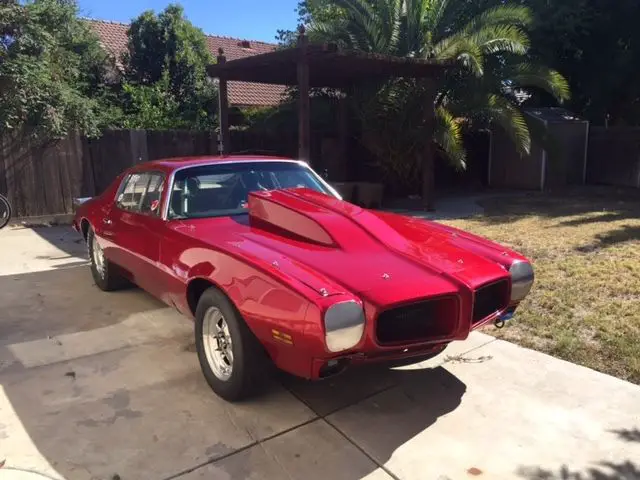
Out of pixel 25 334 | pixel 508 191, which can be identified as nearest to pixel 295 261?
pixel 25 334

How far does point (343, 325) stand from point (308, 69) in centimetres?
829

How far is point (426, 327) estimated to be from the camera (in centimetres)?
315

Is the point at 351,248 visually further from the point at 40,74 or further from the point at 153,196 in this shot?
the point at 40,74

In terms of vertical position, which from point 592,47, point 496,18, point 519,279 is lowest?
point 519,279

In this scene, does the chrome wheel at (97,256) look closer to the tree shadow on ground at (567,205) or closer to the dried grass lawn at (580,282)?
the dried grass lawn at (580,282)

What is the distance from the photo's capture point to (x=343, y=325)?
275 centimetres

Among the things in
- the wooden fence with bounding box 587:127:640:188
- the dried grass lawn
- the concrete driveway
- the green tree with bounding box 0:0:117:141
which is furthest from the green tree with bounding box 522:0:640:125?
the concrete driveway

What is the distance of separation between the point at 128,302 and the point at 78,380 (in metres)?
1.76

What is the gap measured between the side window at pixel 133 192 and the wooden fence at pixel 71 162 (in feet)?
21.3

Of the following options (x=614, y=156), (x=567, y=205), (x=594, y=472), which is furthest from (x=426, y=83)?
(x=594, y=472)

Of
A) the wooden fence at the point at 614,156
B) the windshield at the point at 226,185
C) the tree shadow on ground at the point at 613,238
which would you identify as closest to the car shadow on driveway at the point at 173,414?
the windshield at the point at 226,185

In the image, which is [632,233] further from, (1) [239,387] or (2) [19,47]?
(2) [19,47]

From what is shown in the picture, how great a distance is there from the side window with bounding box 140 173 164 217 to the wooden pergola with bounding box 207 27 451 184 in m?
5.21

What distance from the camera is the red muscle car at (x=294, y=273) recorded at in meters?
2.89
